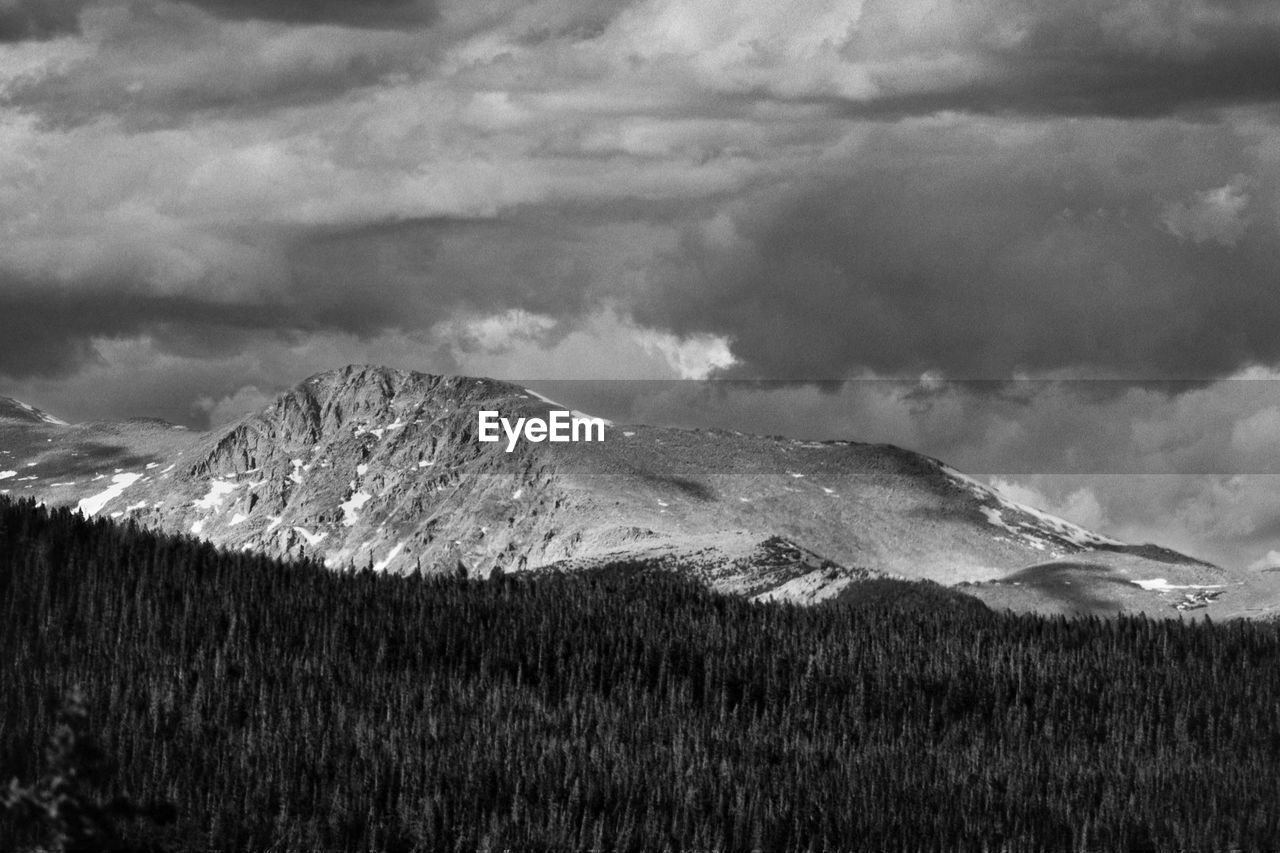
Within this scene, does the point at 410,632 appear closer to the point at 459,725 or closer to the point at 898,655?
the point at 459,725

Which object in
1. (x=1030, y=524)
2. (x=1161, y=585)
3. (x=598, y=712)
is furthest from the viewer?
(x=1030, y=524)

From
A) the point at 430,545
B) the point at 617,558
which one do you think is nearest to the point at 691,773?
the point at 617,558

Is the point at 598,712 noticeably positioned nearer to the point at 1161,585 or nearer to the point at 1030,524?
the point at 1161,585

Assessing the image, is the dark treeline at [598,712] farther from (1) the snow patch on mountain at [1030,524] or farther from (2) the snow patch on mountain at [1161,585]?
(1) the snow patch on mountain at [1030,524]

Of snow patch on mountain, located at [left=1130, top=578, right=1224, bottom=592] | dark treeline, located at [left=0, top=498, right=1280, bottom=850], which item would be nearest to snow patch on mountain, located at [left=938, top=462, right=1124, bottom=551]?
snow patch on mountain, located at [left=1130, top=578, right=1224, bottom=592]

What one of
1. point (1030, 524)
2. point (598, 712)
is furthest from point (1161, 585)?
point (1030, 524)

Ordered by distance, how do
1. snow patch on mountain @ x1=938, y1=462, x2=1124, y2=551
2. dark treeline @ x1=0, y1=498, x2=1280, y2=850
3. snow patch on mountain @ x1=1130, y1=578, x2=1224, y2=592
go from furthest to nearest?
snow patch on mountain @ x1=938, y1=462, x2=1124, y2=551 < snow patch on mountain @ x1=1130, y1=578, x2=1224, y2=592 < dark treeline @ x1=0, y1=498, x2=1280, y2=850

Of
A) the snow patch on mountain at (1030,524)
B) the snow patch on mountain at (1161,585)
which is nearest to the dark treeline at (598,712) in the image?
the snow patch on mountain at (1161,585)

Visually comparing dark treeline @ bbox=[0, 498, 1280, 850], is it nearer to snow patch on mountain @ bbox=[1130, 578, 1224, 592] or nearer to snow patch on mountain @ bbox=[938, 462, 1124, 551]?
snow patch on mountain @ bbox=[1130, 578, 1224, 592]
